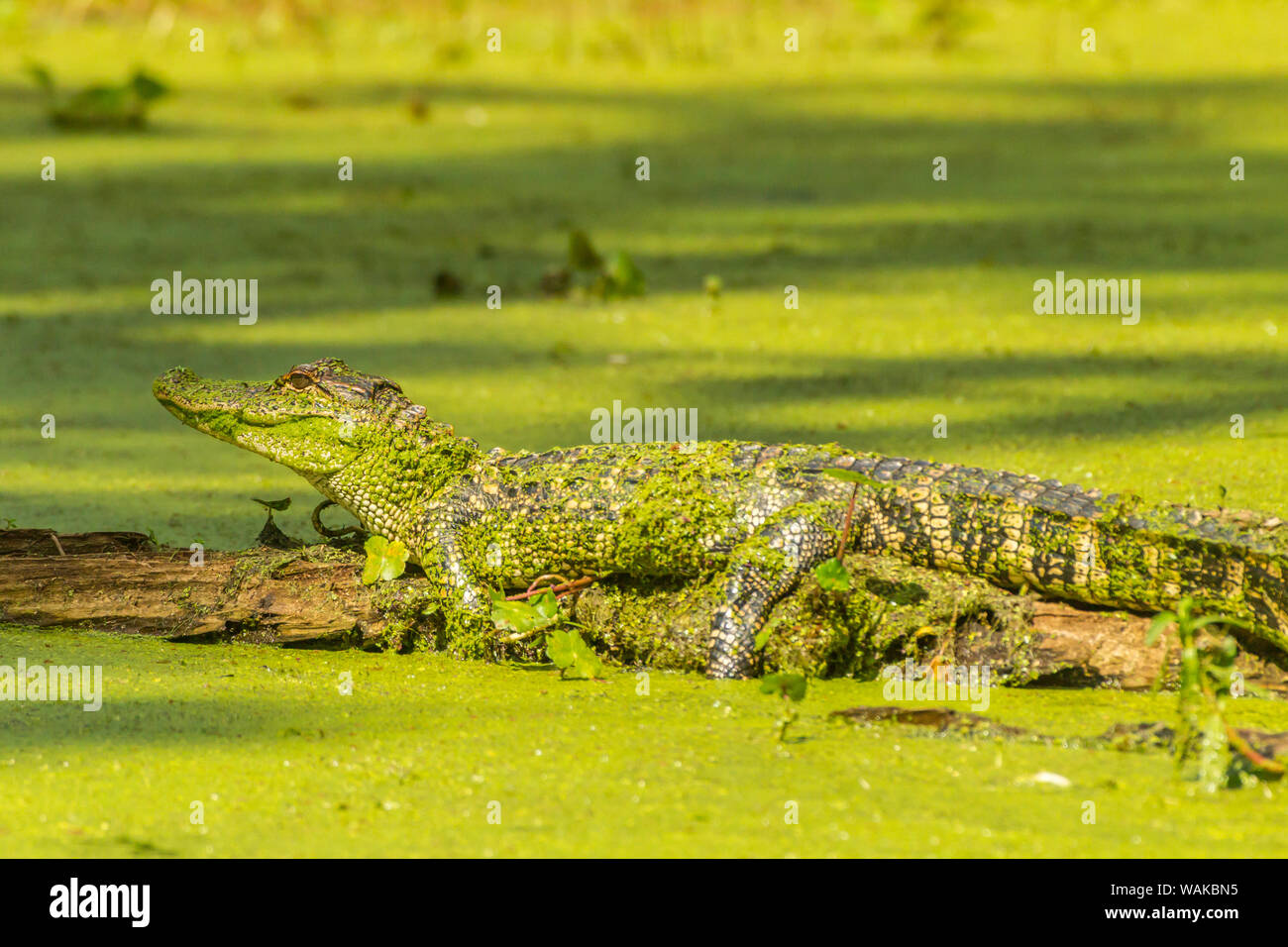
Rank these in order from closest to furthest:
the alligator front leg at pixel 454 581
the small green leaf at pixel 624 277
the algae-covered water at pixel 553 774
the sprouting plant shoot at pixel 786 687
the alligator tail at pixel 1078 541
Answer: the algae-covered water at pixel 553 774, the sprouting plant shoot at pixel 786 687, the alligator tail at pixel 1078 541, the alligator front leg at pixel 454 581, the small green leaf at pixel 624 277

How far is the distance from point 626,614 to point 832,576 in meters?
0.50

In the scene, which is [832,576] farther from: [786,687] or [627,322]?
[627,322]

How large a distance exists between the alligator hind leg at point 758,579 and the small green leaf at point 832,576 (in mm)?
181

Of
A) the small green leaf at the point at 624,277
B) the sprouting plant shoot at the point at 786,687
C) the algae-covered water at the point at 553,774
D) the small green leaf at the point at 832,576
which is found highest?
the small green leaf at the point at 624,277

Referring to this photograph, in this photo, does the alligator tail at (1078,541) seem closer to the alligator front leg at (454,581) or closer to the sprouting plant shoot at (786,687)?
the sprouting plant shoot at (786,687)

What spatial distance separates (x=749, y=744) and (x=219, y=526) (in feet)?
6.07

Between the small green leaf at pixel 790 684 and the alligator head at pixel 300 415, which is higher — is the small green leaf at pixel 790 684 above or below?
below

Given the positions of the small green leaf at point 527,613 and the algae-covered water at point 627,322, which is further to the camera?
the small green leaf at point 527,613

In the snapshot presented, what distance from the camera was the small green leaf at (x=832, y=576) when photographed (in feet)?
9.68

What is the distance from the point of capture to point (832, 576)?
116 inches

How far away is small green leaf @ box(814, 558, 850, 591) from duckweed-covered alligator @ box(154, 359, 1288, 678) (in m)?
0.17

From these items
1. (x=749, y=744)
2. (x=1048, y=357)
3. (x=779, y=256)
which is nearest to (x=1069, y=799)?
(x=749, y=744)

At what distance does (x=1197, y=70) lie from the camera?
389 inches

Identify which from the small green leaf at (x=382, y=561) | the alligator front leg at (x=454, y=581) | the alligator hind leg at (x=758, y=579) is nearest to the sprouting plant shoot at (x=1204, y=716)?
the alligator hind leg at (x=758, y=579)
